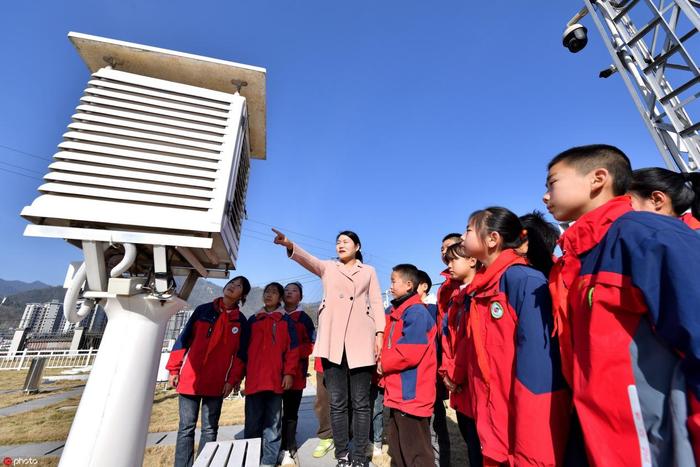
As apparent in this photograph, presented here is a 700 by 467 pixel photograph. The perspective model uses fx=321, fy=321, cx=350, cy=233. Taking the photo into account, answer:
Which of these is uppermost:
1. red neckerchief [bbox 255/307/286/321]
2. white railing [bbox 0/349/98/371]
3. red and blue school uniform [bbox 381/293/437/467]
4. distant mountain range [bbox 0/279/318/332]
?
distant mountain range [bbox 0/279/318/332]

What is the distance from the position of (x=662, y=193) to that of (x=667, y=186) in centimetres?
5

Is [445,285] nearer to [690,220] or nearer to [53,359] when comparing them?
[690,220]

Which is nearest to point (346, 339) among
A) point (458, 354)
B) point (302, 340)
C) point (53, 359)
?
point (458, 354)

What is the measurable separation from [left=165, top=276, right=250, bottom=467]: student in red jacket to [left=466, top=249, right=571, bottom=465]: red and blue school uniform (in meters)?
2.58

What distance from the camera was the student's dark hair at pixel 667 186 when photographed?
1825mm

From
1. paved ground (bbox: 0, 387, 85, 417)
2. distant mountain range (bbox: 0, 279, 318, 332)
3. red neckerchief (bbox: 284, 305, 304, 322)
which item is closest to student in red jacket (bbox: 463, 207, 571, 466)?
red neckerchief (bbox: 284, 305, 304, 322)

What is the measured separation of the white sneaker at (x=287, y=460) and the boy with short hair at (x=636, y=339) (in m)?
3.15

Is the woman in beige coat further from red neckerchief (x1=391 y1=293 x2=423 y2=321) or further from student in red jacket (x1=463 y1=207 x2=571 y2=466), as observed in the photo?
student in red jacket (x1=463 y1=207 x2=571 y2=466)

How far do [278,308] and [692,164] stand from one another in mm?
5889

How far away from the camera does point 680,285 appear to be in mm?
873

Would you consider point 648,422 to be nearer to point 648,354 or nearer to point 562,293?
point 648,354

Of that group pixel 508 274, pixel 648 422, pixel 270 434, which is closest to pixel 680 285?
pixel 648 422

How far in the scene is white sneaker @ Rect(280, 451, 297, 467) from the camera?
334 centimetres

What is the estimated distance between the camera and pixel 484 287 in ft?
5.88
